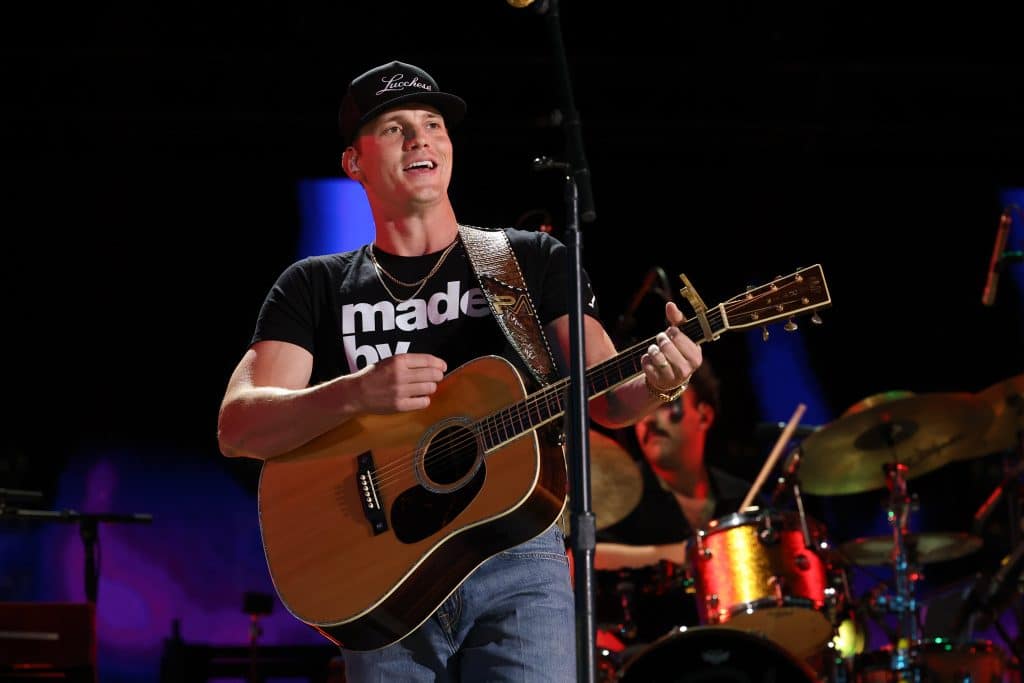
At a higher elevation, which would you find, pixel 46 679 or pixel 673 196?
pixel 673 196

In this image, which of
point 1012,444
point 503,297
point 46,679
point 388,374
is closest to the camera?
point 388,374

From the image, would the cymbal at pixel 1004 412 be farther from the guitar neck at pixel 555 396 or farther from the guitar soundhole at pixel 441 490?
the guitar soundhole at pixel 441 490

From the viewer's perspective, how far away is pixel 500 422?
3.20m

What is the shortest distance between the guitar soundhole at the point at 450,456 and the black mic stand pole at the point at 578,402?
2.32 ft

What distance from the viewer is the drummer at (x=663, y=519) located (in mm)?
7191

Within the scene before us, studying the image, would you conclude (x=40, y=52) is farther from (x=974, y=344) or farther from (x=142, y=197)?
(x=974, y=344)

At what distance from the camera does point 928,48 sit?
8.65 m

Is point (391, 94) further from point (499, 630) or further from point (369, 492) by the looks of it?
point (499, 630)

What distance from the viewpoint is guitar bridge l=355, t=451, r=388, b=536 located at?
326 cm

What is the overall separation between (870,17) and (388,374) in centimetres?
661

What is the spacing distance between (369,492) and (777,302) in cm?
122

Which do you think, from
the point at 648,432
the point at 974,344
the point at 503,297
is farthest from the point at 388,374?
the point at 974,344

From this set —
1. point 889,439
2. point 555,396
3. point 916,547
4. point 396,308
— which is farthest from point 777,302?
point 916,547

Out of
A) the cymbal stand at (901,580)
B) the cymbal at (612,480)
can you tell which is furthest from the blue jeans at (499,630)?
the cymbal stand at (901,580)
